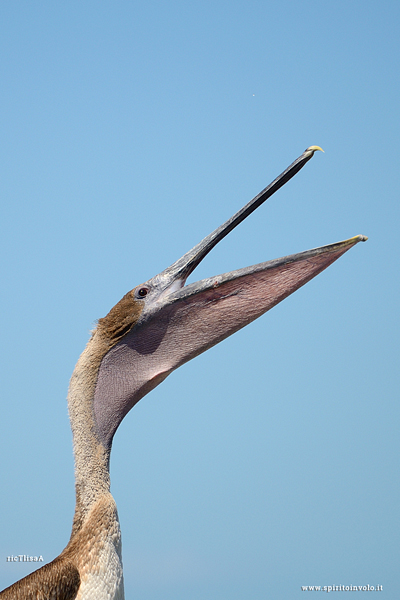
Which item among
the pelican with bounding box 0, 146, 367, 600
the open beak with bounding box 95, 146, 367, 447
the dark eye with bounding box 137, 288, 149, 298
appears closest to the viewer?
the pelican with bounding box 0, 146, 367, 600

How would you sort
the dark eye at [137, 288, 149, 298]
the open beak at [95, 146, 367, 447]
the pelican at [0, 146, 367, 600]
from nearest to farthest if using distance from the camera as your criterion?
the pelican at [0, 146, 367, 600]
the open beak at [95, 146, 367, 447]
the dark eye at [137, 288, 149, 298]

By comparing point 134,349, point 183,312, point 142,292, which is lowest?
point 134,349

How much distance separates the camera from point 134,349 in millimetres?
5457

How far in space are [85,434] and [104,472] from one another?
0.30 metres

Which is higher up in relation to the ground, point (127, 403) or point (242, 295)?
point (242, 295)

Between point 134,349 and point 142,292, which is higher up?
point 142,292

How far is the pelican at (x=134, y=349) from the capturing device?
15.6 ft

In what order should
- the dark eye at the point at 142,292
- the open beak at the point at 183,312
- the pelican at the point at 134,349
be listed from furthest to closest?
the dark eye at the point at 142,292, the open beak at the point at 183,312, the pelican at the point at 134,349

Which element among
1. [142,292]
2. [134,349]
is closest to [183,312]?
[142,292]

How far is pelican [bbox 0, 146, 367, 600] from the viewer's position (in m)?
4.74

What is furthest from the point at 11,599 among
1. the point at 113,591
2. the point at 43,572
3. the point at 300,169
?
the point at 300,169

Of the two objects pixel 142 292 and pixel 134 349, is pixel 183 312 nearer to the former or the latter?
pixel 142 292

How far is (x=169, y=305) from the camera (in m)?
5.44

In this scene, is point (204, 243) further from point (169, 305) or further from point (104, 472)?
point (104, 472)
